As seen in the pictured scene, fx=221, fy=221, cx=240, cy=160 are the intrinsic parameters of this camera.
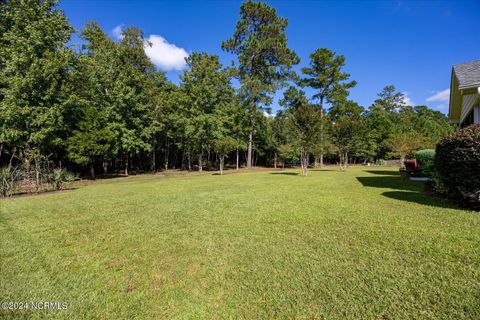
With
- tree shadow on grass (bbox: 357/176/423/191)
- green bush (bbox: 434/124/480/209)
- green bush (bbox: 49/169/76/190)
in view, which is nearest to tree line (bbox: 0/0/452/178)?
green bush (bbox: 49/169/76/190)

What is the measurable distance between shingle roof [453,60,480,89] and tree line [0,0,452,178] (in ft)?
27.4

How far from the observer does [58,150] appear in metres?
19.9

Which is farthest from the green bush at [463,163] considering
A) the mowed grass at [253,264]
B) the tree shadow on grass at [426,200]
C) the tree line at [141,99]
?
the tree line at [141,99]

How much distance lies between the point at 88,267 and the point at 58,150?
22040 mm

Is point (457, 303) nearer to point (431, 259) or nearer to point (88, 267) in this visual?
point (431, 259)

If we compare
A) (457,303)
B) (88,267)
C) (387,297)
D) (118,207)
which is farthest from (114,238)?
(457,303)

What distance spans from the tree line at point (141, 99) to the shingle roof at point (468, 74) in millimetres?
8355

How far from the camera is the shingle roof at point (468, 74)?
695cm

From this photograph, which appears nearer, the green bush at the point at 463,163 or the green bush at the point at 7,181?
the green bush at the point at 463,163

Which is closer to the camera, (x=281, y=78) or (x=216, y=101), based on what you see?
(x=216, y=101)

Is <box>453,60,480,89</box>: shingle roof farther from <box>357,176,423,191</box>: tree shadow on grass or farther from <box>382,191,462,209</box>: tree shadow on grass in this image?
<box>357,176,423,191</box>: tree shadow on grass

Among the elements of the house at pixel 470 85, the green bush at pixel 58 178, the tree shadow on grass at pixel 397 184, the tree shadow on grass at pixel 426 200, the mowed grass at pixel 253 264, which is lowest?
the mowed grass at pixel 253 264

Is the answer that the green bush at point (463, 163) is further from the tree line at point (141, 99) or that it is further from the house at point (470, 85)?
the tree line at point (141, 99)

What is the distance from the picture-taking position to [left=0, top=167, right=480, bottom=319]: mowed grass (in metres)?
2.29
